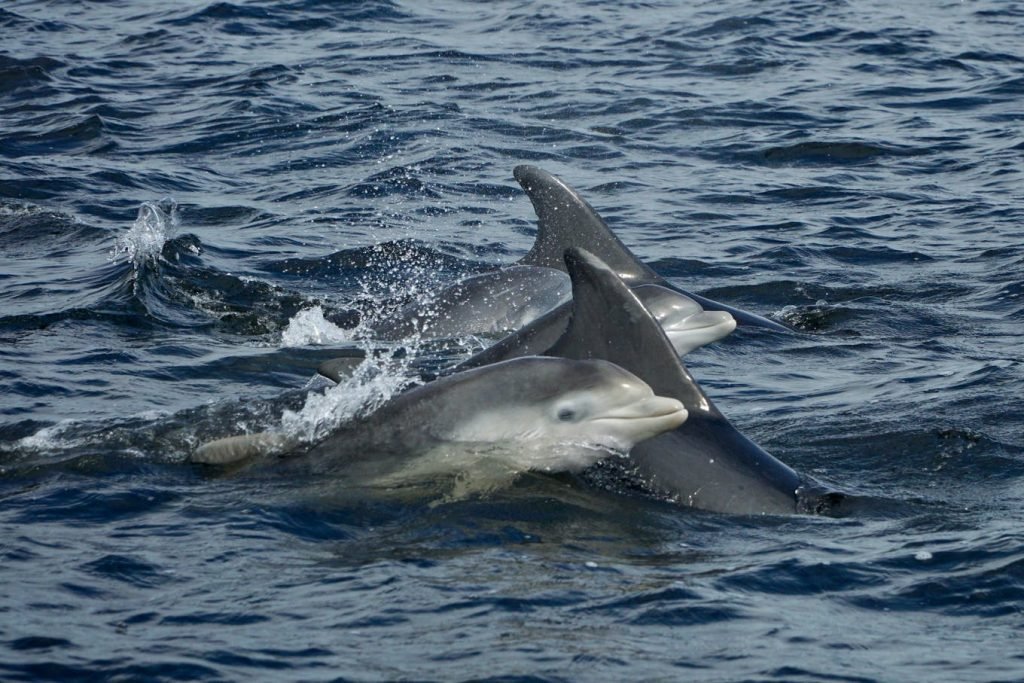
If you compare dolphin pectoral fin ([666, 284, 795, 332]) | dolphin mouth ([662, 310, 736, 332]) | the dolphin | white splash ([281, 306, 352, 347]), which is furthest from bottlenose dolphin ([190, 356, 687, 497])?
dolphin pectoral fin ([666, 284, 795, 332])

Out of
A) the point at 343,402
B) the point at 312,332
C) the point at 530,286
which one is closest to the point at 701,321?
the point at 530,286

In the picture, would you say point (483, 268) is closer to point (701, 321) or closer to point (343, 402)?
point (701, 321)

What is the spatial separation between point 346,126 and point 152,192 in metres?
4.05

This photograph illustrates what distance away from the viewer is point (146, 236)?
16.2 m

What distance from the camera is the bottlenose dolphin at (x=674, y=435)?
9.23 meters

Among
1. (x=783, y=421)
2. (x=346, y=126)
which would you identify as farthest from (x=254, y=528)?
(x=346, y=126)

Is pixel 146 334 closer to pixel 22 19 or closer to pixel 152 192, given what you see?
pixel 152 192

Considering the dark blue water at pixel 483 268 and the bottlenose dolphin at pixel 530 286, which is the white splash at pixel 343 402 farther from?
the bottlenose dolphin at pixel 530 286

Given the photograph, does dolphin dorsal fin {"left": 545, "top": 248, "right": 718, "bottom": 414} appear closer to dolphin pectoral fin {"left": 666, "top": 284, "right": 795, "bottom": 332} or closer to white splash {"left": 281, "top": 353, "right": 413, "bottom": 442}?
white splash {"left": 281, "top": 353, "right": 413, "bottom": 442}

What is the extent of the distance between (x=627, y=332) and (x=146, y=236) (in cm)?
805

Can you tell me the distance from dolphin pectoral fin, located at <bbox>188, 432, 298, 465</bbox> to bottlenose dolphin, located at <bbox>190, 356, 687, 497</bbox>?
0.27m

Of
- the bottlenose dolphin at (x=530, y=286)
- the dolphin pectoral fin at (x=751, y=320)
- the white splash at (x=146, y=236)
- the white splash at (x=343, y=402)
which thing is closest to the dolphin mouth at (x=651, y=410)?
the white splash at (x=343, y=402)

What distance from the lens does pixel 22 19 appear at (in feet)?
97.7

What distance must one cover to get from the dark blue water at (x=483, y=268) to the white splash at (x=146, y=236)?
0.09 metres
